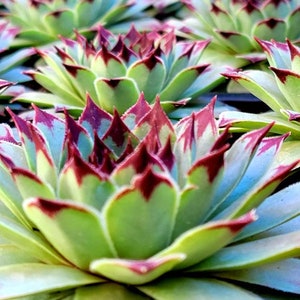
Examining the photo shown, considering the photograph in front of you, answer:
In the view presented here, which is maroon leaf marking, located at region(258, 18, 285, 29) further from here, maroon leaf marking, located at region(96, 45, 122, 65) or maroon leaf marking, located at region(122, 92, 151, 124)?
maroon leaf marking, located at region(122, 92, 151, 124)

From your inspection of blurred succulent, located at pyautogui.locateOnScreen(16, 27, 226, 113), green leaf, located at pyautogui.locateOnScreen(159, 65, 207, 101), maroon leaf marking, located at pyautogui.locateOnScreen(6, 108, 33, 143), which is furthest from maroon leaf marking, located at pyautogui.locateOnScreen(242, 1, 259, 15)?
maroon leaf marking, located at pyautogui.locateOnScreen(6, 108, 33, 143)

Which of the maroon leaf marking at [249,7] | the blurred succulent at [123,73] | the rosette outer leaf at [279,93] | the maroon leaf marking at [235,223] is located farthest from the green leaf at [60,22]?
the maroon leaf marking at [235,223]

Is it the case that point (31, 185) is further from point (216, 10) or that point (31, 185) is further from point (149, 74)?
point (216, 10)

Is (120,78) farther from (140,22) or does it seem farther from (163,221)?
(140,22)

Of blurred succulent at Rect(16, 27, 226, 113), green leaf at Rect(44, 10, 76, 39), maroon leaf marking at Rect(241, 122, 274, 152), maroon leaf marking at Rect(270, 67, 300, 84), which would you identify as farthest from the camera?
green leaf at Rect(44, 10, 76, 39)

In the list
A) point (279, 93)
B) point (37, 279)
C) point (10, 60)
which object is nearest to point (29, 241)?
point (37, 279)

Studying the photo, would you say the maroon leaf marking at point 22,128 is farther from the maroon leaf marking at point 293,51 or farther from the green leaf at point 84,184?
the maroon leaf marking at point 293,51

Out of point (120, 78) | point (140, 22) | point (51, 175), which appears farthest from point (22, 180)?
point (140, 22)
